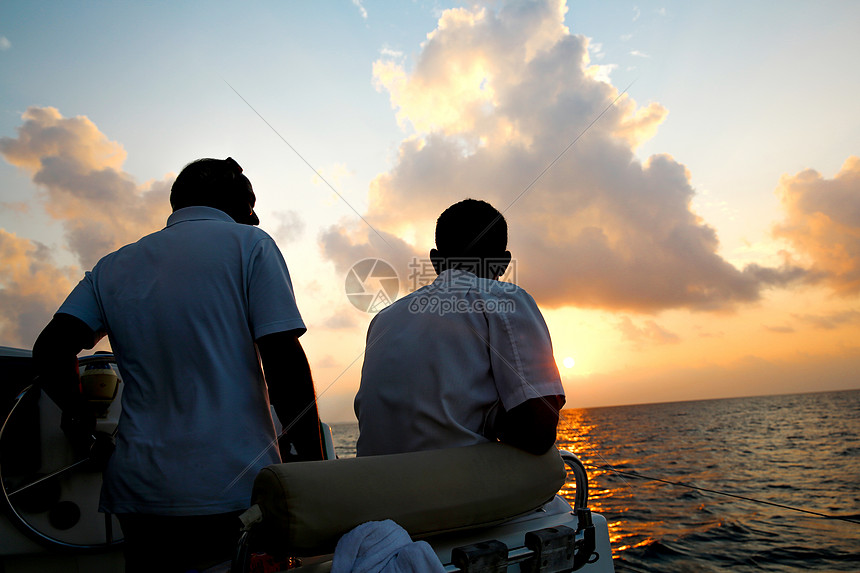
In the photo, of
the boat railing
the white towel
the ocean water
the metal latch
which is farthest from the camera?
the ocean water

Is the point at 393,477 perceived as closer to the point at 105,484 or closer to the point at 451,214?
the point at 105,484

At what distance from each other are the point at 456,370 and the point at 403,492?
0.51 metres

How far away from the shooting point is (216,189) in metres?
1.67

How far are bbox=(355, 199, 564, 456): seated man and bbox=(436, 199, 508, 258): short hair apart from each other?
17cm

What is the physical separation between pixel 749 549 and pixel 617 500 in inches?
183

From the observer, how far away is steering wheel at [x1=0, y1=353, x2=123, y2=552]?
200cm

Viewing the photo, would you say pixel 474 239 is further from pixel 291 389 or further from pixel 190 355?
pixel 190 355

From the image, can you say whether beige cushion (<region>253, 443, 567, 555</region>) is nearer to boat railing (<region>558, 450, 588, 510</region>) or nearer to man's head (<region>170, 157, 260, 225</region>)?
boat railing (<region>558, 450, 588, 510</region>)

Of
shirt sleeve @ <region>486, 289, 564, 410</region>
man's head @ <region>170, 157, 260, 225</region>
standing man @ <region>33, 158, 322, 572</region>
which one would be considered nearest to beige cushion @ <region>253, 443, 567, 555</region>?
shirt sleeve @ <region>486, 289, 564, 410</region>

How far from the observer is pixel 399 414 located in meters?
1.63

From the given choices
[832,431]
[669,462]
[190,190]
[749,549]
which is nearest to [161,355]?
[190,190]

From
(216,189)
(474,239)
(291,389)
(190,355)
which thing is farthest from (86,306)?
(474,239)

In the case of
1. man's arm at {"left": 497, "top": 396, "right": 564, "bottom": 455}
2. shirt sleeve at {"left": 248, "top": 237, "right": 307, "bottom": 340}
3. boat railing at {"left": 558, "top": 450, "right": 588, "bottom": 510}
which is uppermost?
shirt sleeve at {"left": 248, "top": 237, "right": 307, "bottom": 340}

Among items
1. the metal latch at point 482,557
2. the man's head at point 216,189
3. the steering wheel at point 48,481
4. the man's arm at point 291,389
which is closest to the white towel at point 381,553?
the metal latch at point 482,557
